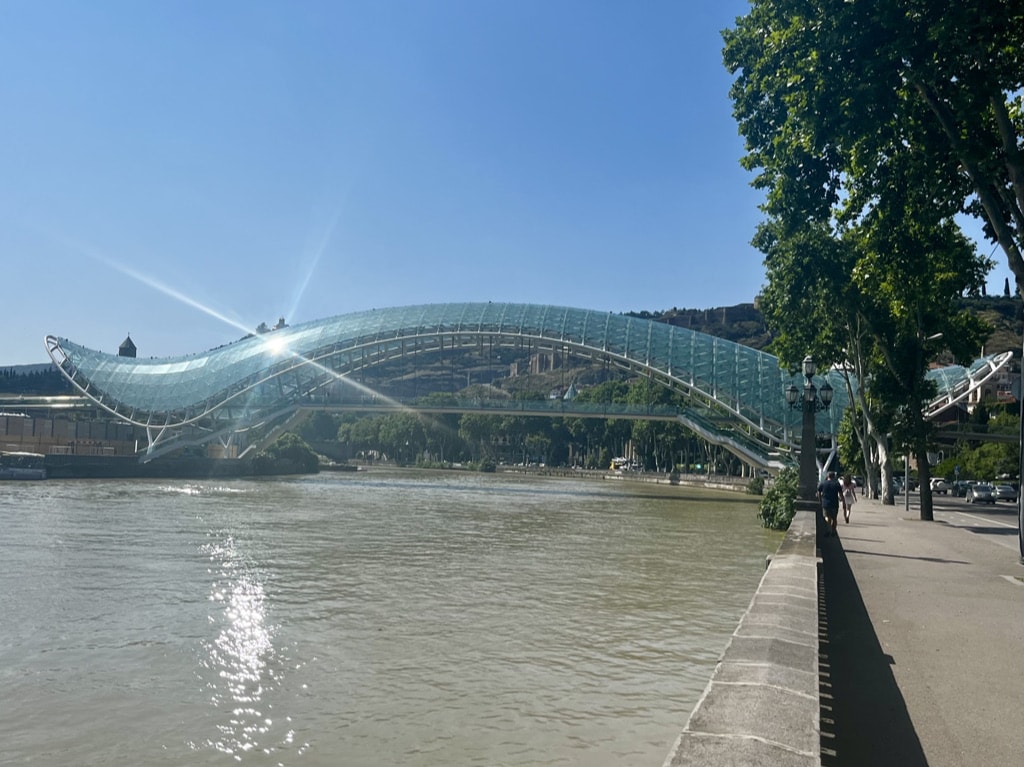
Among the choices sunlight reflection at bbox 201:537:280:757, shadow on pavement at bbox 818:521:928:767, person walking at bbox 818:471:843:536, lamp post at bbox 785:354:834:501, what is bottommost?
sunlight reflection at bbox 201:537:280:757

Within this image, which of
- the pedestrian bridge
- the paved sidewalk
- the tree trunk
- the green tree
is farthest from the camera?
the pedestrian bridge

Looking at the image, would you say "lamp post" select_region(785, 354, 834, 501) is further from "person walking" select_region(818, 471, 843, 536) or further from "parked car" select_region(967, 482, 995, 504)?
"parked car" select_region(967, 482, 995, 504)

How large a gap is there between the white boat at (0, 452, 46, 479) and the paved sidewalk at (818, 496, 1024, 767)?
4997 centimetres

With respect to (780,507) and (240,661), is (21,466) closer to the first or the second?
(780,507)

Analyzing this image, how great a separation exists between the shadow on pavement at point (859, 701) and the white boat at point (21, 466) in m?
52.8

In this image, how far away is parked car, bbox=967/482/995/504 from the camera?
46.2m

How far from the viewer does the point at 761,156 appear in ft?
58.5

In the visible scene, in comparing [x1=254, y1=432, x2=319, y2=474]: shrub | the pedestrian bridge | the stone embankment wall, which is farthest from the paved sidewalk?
[x1=254, y1=432, x2=319, y2=474]: shrub

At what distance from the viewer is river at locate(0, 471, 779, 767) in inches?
285

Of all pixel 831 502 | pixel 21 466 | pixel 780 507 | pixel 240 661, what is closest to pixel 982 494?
pixel 780 507

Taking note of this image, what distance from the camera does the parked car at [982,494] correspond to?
46.2 metres

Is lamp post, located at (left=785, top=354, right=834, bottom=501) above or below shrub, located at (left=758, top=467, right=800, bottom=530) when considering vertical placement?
above

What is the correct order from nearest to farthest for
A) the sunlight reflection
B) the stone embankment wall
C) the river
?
the stone embankment wall → the river → the sunlight reflection

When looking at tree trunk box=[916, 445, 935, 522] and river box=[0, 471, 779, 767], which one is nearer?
river box=[0, 471, 779, 767]
